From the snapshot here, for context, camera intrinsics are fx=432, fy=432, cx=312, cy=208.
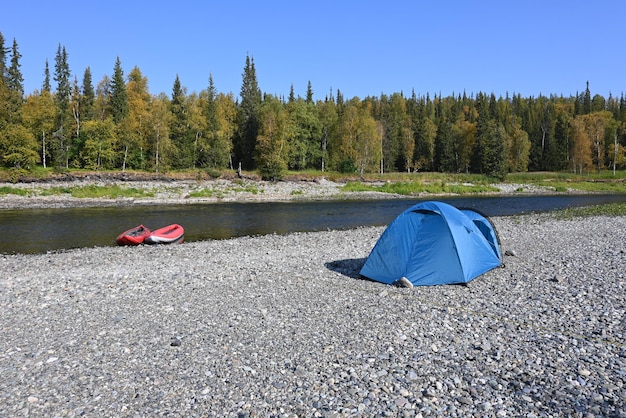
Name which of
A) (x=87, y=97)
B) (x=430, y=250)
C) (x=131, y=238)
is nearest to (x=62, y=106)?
(x=87, y=97)

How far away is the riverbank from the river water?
15.5ft

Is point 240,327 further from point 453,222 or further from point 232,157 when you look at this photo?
point 232,157

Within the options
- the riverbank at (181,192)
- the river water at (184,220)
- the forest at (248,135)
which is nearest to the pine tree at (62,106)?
the forest at (248,135)

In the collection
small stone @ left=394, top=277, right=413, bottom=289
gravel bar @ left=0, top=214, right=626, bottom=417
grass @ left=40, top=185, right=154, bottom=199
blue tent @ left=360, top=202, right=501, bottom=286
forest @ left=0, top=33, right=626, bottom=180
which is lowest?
gravel bar @ left=0, top=214, right=626, bottom=417

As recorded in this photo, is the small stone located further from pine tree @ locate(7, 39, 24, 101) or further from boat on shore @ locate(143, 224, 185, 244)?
pine tree @ locate(7, 39, 24, 101)

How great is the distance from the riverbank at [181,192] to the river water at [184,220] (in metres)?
4.71

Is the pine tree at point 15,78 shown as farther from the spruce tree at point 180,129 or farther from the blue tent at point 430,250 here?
the blue tent at point 430,250

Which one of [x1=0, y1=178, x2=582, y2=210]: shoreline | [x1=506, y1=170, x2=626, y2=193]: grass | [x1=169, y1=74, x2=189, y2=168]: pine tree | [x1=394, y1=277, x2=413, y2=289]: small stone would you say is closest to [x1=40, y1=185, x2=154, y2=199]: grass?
[x1=0, y1=178, x2=582, y2=210]: shoreline

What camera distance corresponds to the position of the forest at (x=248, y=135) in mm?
60062

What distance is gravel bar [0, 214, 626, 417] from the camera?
588 cm

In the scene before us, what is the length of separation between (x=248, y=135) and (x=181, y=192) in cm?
2828

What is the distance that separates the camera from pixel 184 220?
101 ft

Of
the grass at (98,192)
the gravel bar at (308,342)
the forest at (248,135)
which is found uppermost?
the forest at (248,135)

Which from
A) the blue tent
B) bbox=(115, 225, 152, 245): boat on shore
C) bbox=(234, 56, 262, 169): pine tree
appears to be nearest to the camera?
the blue tent
